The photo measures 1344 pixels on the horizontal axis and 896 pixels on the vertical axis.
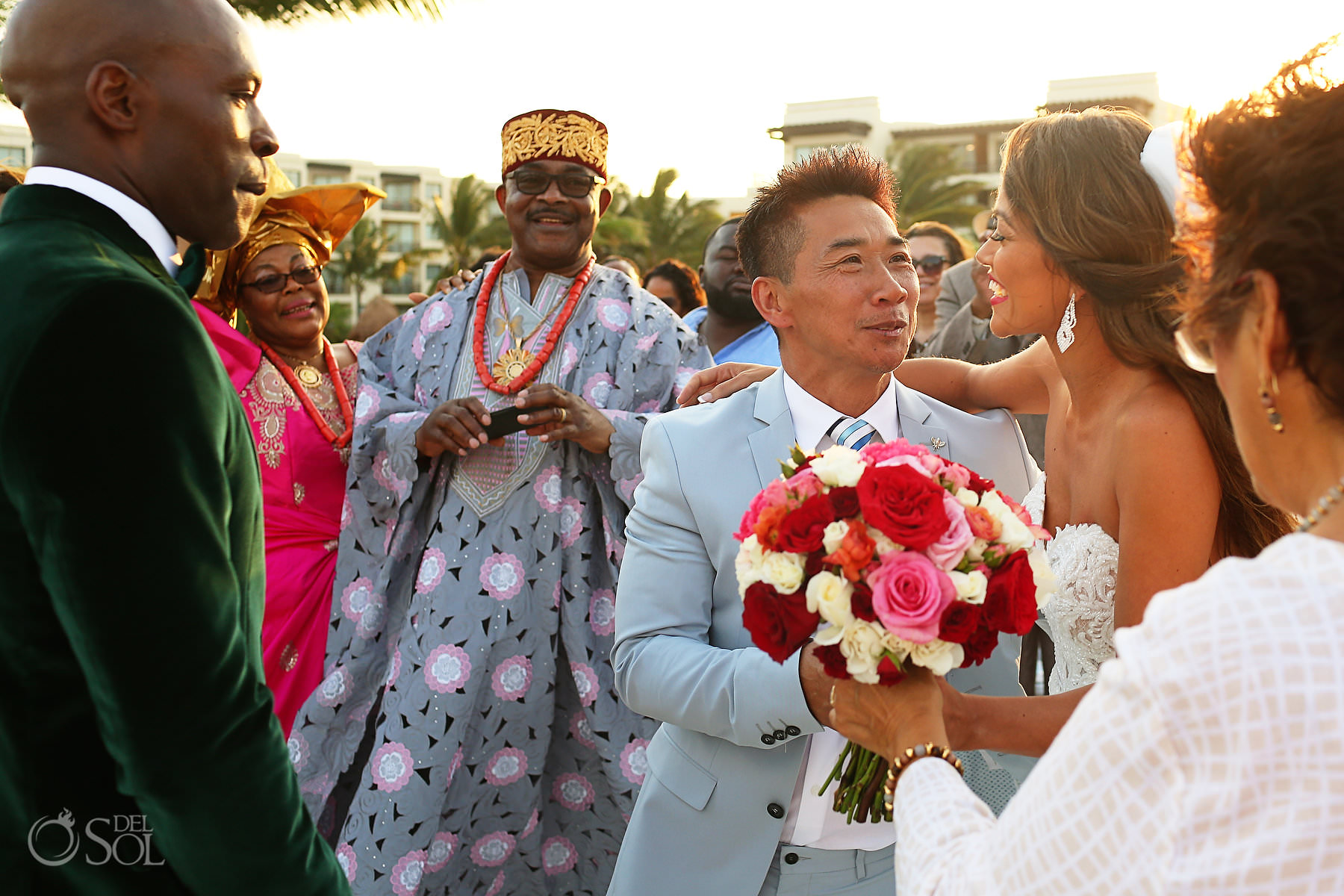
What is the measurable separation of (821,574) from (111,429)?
3.90ft

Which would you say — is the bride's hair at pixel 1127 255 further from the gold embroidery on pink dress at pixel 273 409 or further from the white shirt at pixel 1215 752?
the gold embroidery on pink dress at pixel 273 409

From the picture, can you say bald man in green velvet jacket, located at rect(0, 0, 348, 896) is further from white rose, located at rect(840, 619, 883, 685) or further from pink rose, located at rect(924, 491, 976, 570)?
pink rose, located at rect(924, 491, 976, 570)

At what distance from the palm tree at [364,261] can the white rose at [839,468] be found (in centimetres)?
5345

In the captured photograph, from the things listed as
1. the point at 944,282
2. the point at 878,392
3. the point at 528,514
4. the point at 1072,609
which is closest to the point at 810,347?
the point at 878,392

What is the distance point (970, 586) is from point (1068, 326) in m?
0.98

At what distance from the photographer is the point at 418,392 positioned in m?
4.71

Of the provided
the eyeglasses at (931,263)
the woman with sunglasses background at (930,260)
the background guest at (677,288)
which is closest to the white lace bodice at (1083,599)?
the woman with sunglasses background at (930,260)

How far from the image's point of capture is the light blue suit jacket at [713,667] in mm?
2418

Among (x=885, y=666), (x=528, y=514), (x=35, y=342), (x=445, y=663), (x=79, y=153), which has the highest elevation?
(x=79, y=153)

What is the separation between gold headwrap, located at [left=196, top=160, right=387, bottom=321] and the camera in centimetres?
469

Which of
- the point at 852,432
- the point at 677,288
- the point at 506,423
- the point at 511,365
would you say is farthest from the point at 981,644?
the point at 677,288

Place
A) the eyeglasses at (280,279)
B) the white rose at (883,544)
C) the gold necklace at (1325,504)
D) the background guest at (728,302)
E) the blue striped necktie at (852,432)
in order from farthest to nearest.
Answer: the background guest at (728,302) < the eyeglasses at (280,279) < the blue striped necktie at (852,432) < the white rose at (883,544) < the gold necklace at (1325,504)

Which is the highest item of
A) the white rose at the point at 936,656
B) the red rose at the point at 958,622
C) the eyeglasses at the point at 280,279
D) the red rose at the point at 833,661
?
the eyeglasses at the point at 280,279

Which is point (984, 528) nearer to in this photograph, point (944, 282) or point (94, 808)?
point (94, 808)
